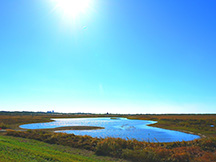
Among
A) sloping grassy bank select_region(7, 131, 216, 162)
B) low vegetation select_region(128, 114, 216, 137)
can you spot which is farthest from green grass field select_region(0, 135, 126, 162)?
low vegetation select_region(128, 114, 216, 137)

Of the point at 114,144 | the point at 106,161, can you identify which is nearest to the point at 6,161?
the point at 106,161

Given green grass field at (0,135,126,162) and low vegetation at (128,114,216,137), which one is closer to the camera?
green grass field at (0,135,126,162)

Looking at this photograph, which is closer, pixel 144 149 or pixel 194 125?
pixel 144 149

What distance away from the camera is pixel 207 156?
14805mm

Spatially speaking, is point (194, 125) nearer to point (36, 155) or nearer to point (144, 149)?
point (144, 149)

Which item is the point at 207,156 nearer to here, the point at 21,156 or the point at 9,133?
the point at 21,156

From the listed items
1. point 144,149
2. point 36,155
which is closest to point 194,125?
point 144,149

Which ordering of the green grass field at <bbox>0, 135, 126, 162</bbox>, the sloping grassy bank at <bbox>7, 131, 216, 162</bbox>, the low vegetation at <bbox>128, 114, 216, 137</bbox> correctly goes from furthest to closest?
the low vegetation at <bbox>128, 114, 216, 137</bbox>
the sloping grassy bank at <bbox>7, 131, 216, 162</bbox>
the green grass field at <bbox>0, 135, 126, 162</bbox>

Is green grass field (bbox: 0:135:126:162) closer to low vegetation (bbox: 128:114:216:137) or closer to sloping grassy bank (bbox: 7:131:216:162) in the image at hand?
sloping grassy bank (bbox: 7:131:216:162)

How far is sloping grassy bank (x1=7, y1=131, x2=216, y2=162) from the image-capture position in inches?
581

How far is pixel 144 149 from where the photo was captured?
1634cm

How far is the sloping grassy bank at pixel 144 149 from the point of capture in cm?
1476

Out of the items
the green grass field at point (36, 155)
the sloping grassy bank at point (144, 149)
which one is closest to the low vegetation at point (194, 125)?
the sloping grassy bank at point (144, 149)

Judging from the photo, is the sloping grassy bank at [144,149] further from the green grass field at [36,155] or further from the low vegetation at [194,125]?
the low vegetation at [194,125]
